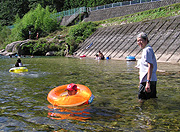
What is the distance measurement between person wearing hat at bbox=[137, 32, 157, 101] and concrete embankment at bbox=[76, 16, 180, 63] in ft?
42.9

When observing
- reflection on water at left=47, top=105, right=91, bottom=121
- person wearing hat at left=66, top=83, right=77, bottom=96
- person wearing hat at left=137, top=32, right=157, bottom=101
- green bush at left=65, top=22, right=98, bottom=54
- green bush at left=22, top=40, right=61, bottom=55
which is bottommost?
reflection on water at left=47, top=105, right=91, bottom=121

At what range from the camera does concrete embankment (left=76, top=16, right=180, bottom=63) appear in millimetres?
18828

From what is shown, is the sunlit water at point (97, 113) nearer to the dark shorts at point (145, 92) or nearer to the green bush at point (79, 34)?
the dark shorts at point (145, 92)

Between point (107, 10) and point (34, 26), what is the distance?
1715 centimetres

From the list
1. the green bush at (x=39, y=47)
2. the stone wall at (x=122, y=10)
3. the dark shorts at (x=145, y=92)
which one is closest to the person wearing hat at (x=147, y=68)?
the dark shorts at (x=145, y=92)

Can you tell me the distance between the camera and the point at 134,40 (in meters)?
23.0

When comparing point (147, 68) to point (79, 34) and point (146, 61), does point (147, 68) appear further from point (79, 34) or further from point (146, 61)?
point (79, 34)

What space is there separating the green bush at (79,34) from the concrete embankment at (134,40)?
1.23 meters

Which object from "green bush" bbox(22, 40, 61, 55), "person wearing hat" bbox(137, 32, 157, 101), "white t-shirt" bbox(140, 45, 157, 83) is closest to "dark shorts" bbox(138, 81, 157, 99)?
"person wearing hat" bbox(137, 32, 157, 101)

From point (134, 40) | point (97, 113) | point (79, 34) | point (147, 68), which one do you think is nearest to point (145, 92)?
point (147, 68)

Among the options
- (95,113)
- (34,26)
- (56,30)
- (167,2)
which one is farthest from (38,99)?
(34,26)

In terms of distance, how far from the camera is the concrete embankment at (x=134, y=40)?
18.8m

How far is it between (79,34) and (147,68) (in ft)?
97.0

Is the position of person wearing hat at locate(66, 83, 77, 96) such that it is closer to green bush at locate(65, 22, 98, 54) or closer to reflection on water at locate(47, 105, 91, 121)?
reflection on water at locate(47, 105, 91, 121)
